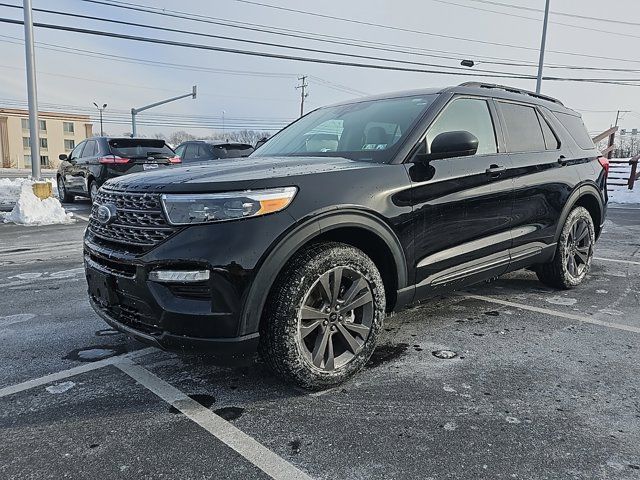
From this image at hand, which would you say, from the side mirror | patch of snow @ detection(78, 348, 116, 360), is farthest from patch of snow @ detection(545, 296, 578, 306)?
patch of snow @ detection(78, 348, 116, 360)

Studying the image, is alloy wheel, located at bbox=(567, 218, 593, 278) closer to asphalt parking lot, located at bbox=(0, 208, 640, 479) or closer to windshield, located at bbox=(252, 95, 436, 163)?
asphalt parking lot, located at bbox=(0, 208, 640, 479)

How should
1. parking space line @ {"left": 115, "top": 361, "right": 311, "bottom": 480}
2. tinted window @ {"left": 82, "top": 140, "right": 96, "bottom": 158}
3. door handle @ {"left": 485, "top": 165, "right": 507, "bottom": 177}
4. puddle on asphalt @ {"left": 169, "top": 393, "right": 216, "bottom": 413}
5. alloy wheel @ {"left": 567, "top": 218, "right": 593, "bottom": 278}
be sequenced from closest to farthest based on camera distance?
parking space line @ {"left": 115, "top": 361, "right": 311, "bottom": 480} → puddle on asphalt @ {"left": 169, "top": 393, "right": 216, "bottom": 413} → door handle @ {"left": 485, "top": 165, "right": 507, "bottom": 177} → alloy wheel @ {"left": 567, "top": 218, "right": 593, "bottom": 278} → tinted window @ {"left": 82, "top": 140, "right": 96, "bottom": 158}

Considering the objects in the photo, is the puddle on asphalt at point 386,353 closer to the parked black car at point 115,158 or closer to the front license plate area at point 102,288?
the front license plate area at point 102,288

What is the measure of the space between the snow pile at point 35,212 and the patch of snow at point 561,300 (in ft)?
29.6

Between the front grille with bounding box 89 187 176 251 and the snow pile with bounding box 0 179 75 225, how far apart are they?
26.9 feet

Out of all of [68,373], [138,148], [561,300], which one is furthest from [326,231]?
[138,148]

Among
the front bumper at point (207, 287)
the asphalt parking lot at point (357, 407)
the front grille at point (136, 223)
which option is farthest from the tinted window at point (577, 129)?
the front grille at point (136, 223)

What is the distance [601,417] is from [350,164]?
6.36ft

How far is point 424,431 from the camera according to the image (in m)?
2.46

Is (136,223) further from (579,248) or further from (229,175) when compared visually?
(579,248)

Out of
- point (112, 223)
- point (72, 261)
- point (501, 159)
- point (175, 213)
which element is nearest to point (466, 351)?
point (501, 159)

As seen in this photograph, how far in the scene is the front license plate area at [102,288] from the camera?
108 inches

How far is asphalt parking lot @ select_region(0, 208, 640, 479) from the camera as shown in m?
2.20

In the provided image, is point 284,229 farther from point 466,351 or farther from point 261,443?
point 466,351
